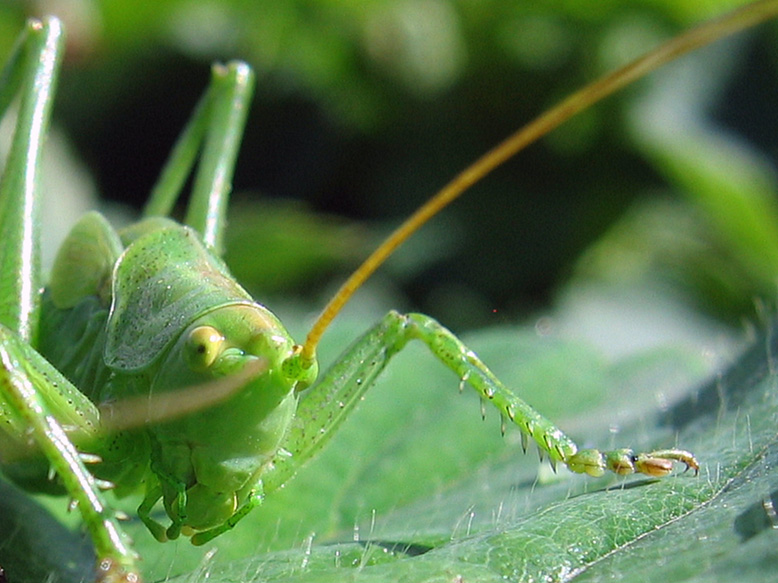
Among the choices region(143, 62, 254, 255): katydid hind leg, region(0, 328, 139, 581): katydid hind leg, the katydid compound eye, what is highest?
region(143, 62, 254, 255): katydid hind leg

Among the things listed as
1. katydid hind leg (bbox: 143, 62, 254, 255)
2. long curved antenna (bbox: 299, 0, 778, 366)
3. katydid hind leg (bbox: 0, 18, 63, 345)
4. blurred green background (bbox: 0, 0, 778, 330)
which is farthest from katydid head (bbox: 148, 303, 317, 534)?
blurred green background (bbox: 0, 0, 778, 330)

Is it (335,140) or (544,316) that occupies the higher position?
(335,140)

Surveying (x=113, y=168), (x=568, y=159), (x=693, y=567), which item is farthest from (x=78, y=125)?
(x=693, y=567)

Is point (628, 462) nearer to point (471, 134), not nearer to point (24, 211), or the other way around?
point (24, 211)

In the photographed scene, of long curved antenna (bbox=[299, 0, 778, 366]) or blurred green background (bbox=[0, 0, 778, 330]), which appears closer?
long curved antenna (bbox=[299, 0, 778, 366])

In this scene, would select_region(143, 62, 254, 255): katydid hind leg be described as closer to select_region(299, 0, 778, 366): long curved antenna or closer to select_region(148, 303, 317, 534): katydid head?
select_region(148, 303, 317, 534): katydid head

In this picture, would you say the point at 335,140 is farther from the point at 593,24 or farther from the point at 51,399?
the point at 51,399
